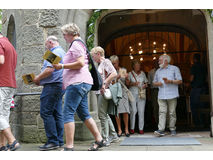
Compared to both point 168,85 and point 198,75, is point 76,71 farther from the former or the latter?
point 198,75

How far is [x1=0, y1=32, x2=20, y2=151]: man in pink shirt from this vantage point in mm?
4199

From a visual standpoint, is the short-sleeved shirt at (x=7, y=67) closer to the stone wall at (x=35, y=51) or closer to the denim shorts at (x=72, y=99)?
the denim shorts at (x=72, y=99)

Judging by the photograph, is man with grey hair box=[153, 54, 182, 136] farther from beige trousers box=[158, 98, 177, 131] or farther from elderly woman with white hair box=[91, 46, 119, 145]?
elderly woman with white hair box=[91, 46, 119, 145]

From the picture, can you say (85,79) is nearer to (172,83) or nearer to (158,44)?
(172,83)

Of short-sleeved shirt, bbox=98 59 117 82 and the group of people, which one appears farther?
short-sleeved shirt, bbox=98 59 117 82

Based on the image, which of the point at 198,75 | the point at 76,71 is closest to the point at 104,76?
the point at 76,71

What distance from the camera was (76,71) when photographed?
161 inches

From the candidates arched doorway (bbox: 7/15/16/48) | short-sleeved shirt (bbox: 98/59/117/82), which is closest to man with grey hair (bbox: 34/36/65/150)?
short-sleeved shirt (bbox: 98/59/117/82)

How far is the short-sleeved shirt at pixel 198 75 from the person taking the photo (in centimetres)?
716

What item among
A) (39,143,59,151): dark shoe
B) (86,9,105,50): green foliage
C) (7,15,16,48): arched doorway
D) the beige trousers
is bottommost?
(39,143,59,151): dark shoe

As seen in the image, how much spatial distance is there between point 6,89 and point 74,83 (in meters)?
1.08

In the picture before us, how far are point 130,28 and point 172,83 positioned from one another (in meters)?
3.58

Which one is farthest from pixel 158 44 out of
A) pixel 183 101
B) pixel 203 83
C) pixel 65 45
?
pixel 65 45

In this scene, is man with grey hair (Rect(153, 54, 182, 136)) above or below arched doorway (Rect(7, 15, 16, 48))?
below
